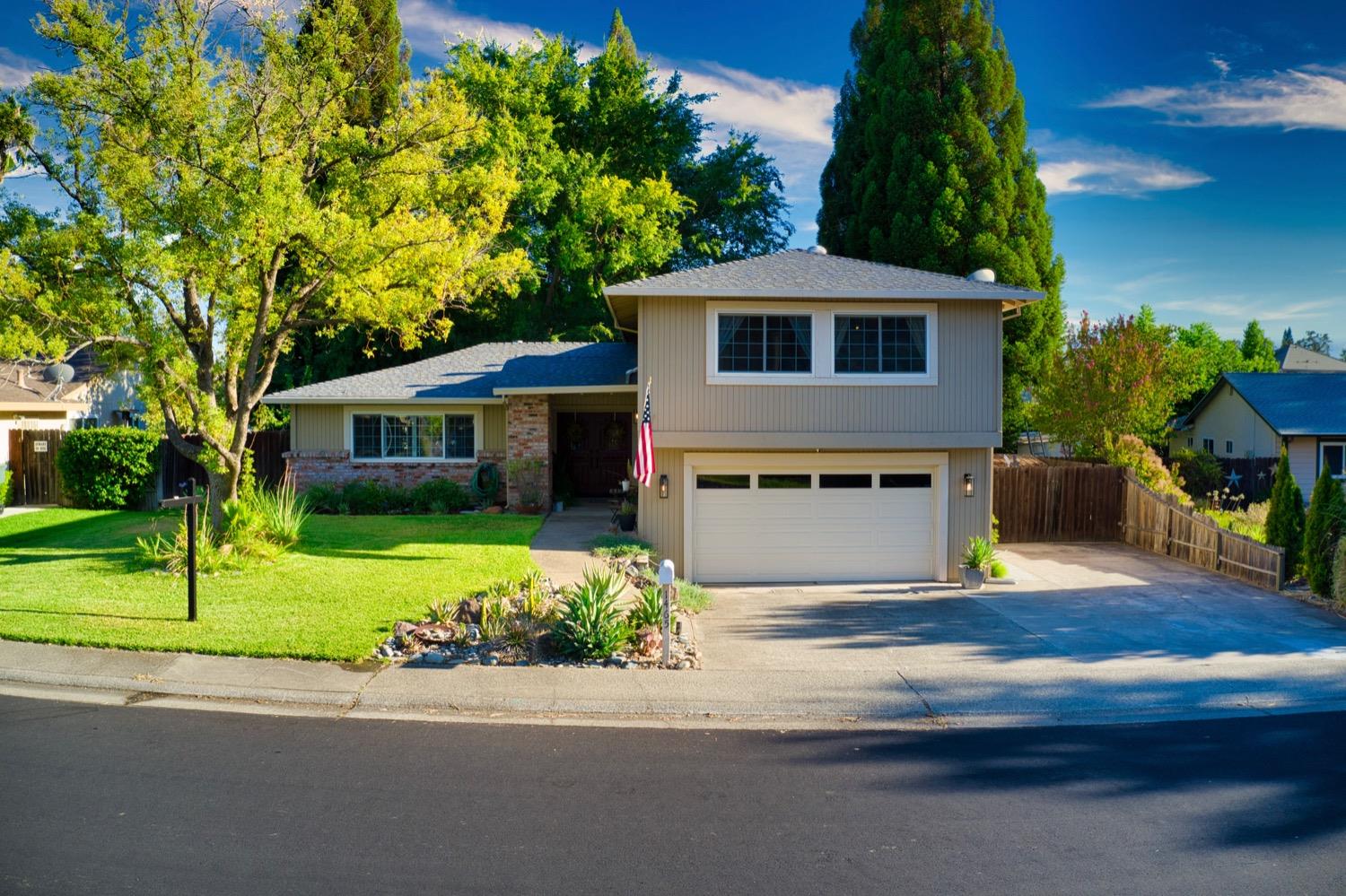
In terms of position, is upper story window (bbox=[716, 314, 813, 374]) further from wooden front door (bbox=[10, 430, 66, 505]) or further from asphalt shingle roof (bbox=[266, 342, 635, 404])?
wooden front door (bbox=[10, 430, 66, 505])

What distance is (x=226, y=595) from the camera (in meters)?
11.4


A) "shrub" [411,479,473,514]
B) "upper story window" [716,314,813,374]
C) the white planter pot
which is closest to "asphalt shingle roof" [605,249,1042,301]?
"upper story window" [716,314,813,374]

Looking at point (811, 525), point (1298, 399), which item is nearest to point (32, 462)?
point (811, 525)

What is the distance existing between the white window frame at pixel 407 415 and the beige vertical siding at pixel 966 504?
1079 cm

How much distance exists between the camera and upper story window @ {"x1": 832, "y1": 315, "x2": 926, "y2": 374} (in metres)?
A: 15.6

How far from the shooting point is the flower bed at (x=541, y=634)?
9.62 meters

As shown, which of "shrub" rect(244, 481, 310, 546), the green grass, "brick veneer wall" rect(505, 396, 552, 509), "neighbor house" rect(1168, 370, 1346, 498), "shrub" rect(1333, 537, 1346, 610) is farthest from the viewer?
"neighbor house" rect(1168, 370, 1346, 498)

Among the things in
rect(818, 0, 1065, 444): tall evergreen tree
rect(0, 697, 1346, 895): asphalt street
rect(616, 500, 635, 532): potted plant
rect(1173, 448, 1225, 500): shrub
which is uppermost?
rect(818, 0, 1065, 444): tall evergreen tree

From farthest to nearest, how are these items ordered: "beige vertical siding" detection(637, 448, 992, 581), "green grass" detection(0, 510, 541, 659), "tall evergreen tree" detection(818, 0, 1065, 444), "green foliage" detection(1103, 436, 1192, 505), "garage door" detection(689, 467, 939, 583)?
"tall evergreen tree" detection(818, 0, 1065, 444)
"green foliage" detection(1103, 436, 1192, 505)
"garage door" detection(689, 467, 939, 583)
"beige vertical siding" detection(637, 448, 992, 581)
"green grass" detection(0, 510, 541, 659)

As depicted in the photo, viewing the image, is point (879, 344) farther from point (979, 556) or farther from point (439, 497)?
point (439, 497)

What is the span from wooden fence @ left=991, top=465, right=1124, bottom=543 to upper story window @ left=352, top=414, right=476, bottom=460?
1234 cm

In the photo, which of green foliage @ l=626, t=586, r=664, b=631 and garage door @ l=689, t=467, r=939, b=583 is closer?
green foliage @ l=626, t=586, r=664, b=631

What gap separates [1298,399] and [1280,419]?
6.94 feet

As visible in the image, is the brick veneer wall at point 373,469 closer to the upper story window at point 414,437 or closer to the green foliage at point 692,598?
the upper story window at point 414,437
